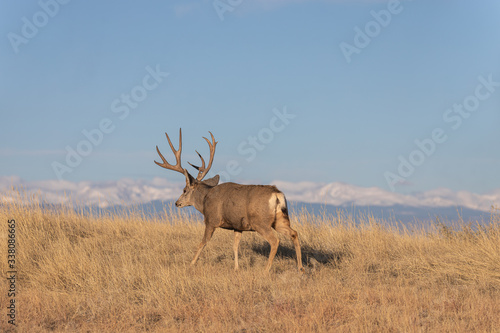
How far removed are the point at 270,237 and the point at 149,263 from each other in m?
2.96

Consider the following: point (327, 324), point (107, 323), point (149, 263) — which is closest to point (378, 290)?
point (327, 324)

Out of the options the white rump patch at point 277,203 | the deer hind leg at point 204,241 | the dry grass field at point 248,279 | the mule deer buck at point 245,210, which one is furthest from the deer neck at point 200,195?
the white rump patch at point 277,203

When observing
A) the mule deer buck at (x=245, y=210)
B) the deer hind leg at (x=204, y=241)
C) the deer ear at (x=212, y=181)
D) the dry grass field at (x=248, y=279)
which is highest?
the deer ear at (x=212, y=181)

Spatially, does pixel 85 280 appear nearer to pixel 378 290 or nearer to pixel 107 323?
pixel 107 323

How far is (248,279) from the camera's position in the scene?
8.73 metres

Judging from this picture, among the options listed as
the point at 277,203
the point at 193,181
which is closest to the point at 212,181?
the point at 193,181

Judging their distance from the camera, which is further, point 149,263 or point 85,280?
point 149,263

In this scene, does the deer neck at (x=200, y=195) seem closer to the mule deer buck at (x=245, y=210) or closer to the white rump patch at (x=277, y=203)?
the mule deer buck at (x=245, y=210)

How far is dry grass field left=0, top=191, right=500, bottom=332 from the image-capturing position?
22.2 feet

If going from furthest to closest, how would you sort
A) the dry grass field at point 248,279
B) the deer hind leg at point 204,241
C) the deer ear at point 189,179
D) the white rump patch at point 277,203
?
the deer ear at point 189,179, the deer hind leg at point 204,241, the white rump patch at point 277,203, the dry grass field at point 248,279

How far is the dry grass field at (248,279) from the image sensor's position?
22.2 feet

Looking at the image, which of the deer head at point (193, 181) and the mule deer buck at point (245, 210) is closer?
the mule deer buck at point (245, 210)

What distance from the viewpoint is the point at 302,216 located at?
1470 cm

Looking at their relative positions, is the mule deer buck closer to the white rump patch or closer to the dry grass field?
the white rump patch
